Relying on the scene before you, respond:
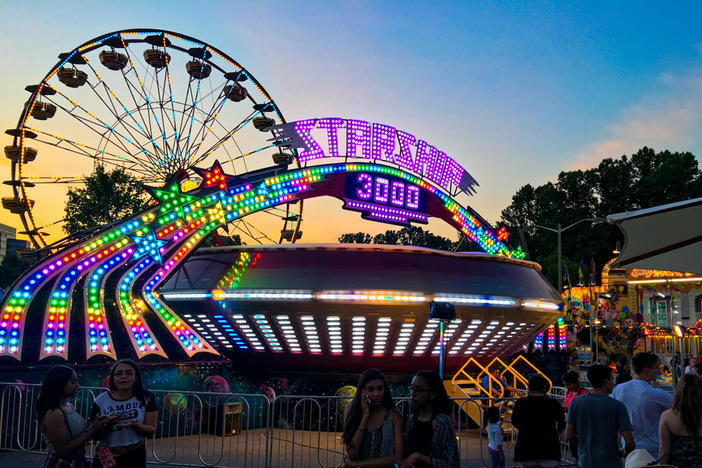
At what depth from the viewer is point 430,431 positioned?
5219 mm

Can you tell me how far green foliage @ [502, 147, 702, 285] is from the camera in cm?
6656

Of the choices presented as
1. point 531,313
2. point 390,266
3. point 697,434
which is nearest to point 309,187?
point 390,266

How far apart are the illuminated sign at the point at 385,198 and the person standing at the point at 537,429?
12.8m

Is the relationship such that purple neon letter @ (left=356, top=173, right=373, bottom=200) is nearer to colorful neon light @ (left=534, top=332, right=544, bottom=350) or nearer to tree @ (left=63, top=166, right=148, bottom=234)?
colorful neon light @ (left=534, top=332, right=544, bottom=350)

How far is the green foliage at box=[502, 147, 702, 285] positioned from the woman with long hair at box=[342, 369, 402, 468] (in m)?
61.3

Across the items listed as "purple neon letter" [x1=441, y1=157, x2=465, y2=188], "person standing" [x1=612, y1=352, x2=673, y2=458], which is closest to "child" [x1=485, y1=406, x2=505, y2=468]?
"person standing" [x1=612, y1=352, x2=673, y2=458]

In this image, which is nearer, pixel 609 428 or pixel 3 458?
pixel 609 428

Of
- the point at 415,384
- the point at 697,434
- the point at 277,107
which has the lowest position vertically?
the point at 697,434

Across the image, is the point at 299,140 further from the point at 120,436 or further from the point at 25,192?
the point at 120,436

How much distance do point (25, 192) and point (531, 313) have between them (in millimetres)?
18130

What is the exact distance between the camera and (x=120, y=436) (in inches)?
221

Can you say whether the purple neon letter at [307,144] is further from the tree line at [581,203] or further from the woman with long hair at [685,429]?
the tree line at [581,203]

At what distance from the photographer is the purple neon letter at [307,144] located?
19203 millimetres

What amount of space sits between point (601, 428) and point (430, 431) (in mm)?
1808
